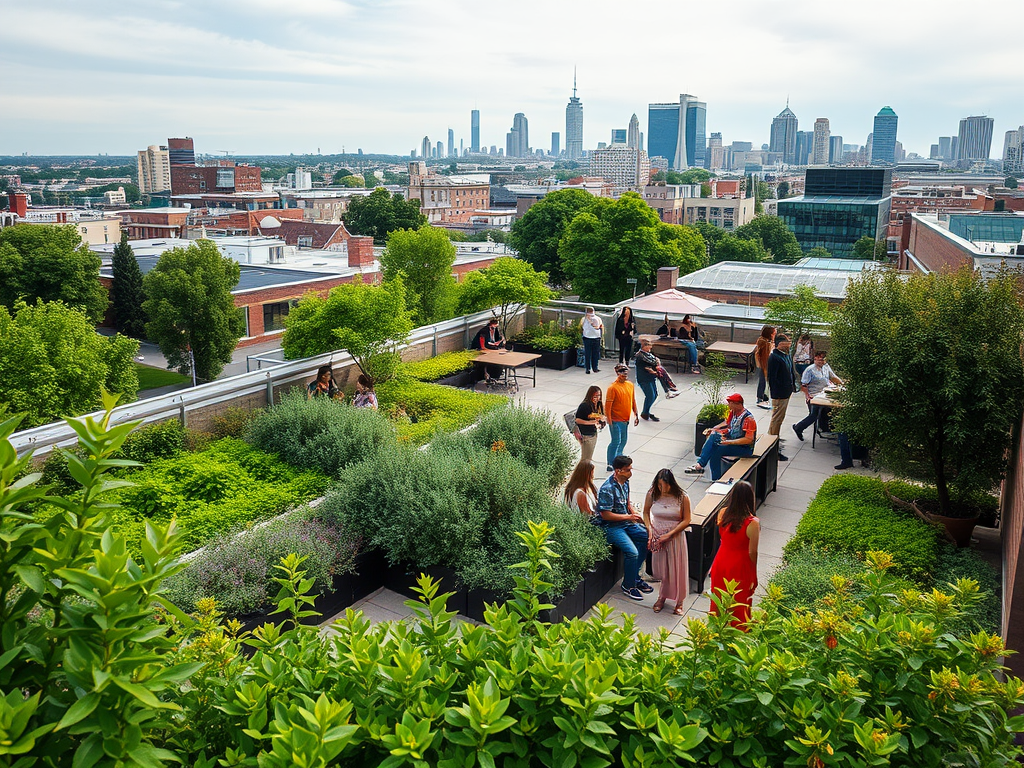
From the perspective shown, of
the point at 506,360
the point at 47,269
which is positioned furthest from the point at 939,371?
the point at 47,269

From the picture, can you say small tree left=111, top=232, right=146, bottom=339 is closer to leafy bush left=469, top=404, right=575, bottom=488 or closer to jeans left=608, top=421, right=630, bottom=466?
leafy bush left=469, top=404, right=575, bottom=488

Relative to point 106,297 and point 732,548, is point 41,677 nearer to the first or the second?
point 732,548

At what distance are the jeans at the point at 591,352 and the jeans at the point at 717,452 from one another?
6.56 m

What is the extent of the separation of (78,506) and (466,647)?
176cm

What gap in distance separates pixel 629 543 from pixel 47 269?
A: 43249 mm

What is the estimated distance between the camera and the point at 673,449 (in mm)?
12836

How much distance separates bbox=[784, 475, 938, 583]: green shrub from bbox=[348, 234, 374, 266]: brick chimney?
1779 inches

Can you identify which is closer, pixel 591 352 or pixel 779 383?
pixel 779 383

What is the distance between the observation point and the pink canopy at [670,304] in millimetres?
18062

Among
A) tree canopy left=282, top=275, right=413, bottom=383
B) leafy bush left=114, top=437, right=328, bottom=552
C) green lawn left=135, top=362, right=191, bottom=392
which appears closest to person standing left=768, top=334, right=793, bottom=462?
tree canopy left=282, top=275, right=413, bottom=383

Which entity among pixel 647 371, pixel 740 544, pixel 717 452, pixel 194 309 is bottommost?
pixel 194 309

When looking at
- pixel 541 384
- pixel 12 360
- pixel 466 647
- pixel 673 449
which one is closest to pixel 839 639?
pixel 466 647

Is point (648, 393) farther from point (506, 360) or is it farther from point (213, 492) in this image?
point (213, 492)

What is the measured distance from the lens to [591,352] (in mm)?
17672
